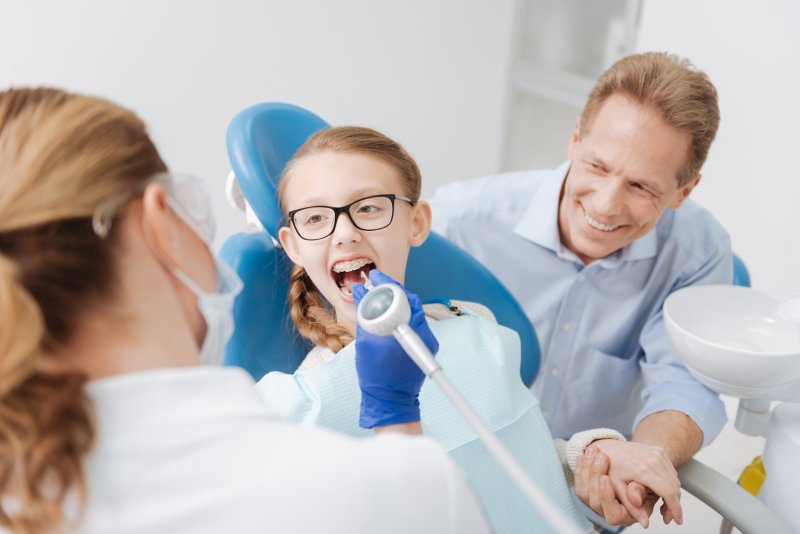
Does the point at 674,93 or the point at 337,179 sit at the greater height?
the point at 674,93

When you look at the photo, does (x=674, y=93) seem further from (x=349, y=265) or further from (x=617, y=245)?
(x=349, y=265)

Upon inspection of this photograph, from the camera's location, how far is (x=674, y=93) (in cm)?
140

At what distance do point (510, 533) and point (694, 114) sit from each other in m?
0.81

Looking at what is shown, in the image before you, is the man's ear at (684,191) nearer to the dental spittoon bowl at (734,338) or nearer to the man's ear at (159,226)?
the dental spittoon bowl at (734,338)

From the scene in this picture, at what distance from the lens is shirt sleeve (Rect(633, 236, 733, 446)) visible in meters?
1.43

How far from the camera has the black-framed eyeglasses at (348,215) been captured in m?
1.26

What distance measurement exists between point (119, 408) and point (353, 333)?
26.5 inches

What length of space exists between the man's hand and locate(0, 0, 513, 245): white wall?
1872mm

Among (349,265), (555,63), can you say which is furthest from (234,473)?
(555,63)

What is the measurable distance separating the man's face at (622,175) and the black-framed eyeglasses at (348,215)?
44 cm

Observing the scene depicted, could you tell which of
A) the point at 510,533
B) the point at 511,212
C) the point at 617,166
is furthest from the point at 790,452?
the point at 511,212

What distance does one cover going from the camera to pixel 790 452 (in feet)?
3.90

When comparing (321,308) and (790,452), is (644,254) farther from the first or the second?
(321,308)

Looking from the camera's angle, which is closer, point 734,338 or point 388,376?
point 388,376
